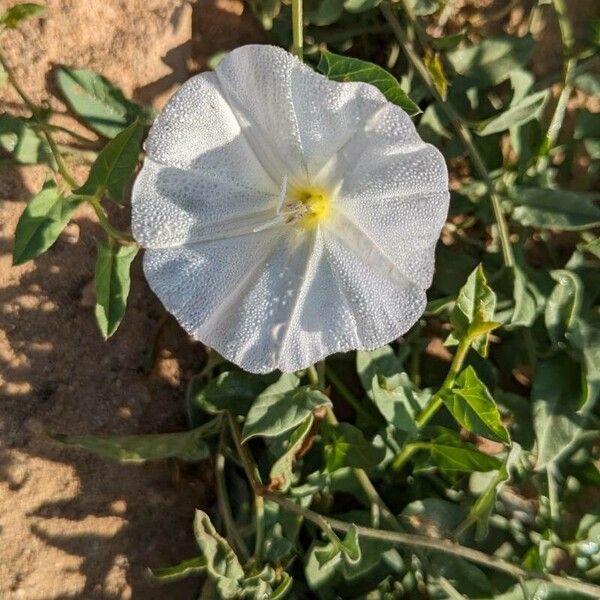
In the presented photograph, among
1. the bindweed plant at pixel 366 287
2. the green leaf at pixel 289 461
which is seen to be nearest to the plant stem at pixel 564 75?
the bindweed plant at pixel 366 287

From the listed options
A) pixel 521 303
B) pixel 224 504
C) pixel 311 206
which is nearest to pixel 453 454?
pixel 521 303

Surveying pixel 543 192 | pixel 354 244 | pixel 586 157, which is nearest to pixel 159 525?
pixel 354 244

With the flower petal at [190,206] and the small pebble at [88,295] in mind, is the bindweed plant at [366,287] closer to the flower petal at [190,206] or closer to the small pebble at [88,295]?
the flower petal at [190,206]

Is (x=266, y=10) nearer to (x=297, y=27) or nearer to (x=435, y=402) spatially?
(x=297, y=27)

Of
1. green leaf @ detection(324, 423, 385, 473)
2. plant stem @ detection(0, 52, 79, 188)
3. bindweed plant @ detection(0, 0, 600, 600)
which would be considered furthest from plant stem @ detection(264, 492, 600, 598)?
plant stem @ detection(0, 52, 79, 188)

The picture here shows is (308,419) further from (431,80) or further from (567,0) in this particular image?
(567,0)

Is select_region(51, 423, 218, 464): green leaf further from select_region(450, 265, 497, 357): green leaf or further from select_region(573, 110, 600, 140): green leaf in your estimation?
select_region(573, 110, 600, 140): green leaf

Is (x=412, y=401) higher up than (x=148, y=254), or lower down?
lower down
